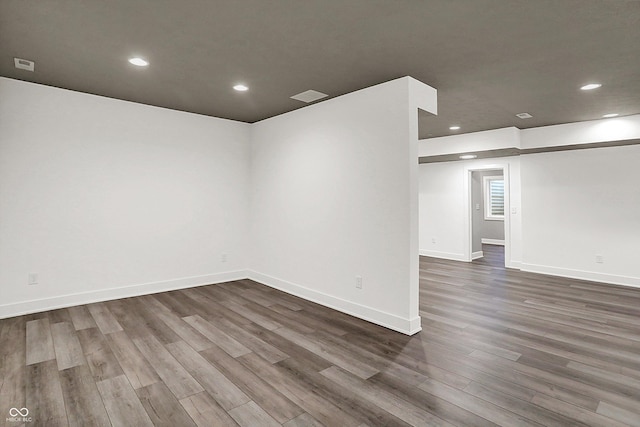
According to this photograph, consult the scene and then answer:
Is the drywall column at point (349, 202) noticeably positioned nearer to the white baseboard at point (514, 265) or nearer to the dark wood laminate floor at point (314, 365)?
the dark wood laminate floor at point (314, 365)

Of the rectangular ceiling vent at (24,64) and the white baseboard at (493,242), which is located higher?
the rectangular ceiling vent at (24,64)

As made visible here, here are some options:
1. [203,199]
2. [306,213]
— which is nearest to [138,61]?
[203,199]

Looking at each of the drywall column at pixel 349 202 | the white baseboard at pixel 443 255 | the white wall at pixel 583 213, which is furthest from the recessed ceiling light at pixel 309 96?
the white baseboard at pixel 443 255

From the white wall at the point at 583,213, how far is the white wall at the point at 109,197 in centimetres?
538

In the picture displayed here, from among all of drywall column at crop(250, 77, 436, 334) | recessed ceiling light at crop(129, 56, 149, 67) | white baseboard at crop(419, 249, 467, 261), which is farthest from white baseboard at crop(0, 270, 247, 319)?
white baseboard at crop(419, 249, 467, 261)

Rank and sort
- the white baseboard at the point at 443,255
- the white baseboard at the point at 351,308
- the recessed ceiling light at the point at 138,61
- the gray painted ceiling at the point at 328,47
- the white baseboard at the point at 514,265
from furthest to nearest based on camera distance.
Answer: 1. the white baseboard at the point at 443,255
2. the white baseboard at the point at 514,265
3. the white baseboard at the point at 351,308
4. the recessed ceiling light at the point at 138,61
5. the gray painted ceiling at the point at 328,47

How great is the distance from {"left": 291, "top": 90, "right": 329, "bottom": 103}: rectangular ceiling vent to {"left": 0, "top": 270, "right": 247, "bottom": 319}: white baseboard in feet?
9.80

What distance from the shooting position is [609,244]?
544 centimetres

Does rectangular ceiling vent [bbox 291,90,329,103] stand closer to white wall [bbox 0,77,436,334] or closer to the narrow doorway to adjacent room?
white wall [bbox 0,77,436,334]

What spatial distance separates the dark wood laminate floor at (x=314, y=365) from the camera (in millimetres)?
2039

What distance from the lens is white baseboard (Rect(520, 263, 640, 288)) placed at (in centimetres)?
526

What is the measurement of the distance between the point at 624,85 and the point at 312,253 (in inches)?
157

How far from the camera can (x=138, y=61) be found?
10.1 feet

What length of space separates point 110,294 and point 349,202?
10.8 feet
